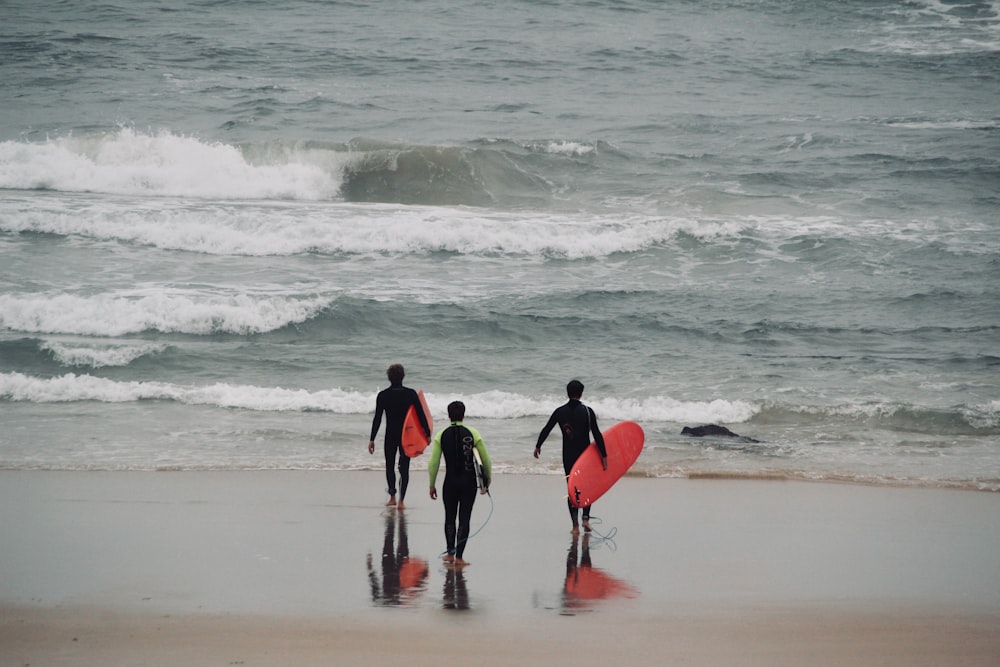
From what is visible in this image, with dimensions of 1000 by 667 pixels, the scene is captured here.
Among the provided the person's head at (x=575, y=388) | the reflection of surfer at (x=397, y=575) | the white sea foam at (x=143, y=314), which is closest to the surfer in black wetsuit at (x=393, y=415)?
the reflection of surfer at (x=397, y=575)

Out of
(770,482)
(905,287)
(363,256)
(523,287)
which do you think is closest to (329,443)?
(770,482)

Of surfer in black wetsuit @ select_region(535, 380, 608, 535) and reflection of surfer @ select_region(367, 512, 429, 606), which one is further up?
surfer in black wetsuit @ select_region(535, 380, 608, 535)

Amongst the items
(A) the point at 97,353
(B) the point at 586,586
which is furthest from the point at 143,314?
(B) the point at 586,586

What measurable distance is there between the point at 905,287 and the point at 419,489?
12590 millimetres

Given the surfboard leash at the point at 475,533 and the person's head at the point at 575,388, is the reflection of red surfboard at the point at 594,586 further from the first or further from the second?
the person's head at the point at 575,388

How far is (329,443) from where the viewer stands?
37.2ft

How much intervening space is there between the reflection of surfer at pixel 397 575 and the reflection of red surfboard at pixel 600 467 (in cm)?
144

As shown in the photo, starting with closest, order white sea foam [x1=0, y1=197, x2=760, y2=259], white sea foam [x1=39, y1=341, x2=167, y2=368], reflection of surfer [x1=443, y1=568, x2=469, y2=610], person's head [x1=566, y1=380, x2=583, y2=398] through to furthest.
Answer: reflection of surfer [x1=443, y1=568, x2=469, y2=610], person's head [x1=566, y1=380, x2=583, y2=398], white sea foam [x1=39, y1=341, x2=167, y2=368], white sea foam [x1=0, y1=197, x2=760, y2=259]

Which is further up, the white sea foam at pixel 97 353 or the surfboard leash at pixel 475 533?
the white sea foam at pixel 97 353

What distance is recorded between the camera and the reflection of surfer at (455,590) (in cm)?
635

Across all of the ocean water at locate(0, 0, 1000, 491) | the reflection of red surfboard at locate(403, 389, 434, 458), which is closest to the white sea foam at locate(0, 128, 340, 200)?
the ocean water at locate(0, 0, 1000, 491)

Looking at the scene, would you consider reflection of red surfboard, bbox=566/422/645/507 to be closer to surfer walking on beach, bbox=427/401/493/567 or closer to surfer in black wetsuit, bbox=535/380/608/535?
surfer in black wetsuit, bbox=535/380/608/535

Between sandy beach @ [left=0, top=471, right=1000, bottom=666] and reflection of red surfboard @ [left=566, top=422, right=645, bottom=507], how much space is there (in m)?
0.34

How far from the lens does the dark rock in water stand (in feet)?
38.6
